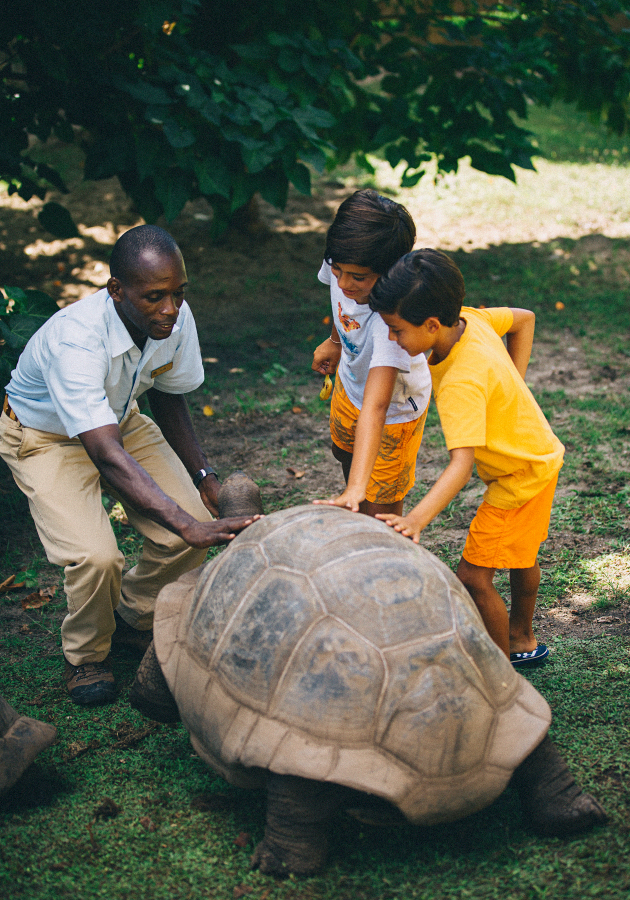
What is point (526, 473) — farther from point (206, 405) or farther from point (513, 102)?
point (513, 102)

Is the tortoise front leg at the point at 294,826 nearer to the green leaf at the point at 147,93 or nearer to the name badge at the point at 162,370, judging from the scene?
the name badge at the point at 162,370

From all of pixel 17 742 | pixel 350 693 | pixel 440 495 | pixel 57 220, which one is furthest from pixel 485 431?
pixel 57 220

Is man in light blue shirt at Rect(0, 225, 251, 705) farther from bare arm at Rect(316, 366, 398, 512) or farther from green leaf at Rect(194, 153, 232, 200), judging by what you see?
green leaf at Rect(194, 153, 232, 200)

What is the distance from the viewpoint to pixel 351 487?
262cm

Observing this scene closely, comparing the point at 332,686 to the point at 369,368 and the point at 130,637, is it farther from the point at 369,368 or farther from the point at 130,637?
the point at 130,637

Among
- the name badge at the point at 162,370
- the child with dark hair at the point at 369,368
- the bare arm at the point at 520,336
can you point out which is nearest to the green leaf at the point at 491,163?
the child with dark hair at the point at 369,368

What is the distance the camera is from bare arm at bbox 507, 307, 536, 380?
293cm

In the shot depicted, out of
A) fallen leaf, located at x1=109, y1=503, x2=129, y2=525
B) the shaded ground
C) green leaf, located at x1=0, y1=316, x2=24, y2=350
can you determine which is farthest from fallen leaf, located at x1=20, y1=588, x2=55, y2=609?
green leaf, located at x1=0, y1=316, x2=24, y2=350

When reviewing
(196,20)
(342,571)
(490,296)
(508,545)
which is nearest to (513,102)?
(490,296)

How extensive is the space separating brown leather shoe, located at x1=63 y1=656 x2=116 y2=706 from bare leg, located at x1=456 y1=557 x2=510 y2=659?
57.1 inches

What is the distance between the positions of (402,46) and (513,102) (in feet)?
3.62

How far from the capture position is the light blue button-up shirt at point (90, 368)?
2.72 m

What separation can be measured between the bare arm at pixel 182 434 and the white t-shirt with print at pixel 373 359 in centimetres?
75

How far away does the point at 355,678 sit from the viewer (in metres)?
1.99
